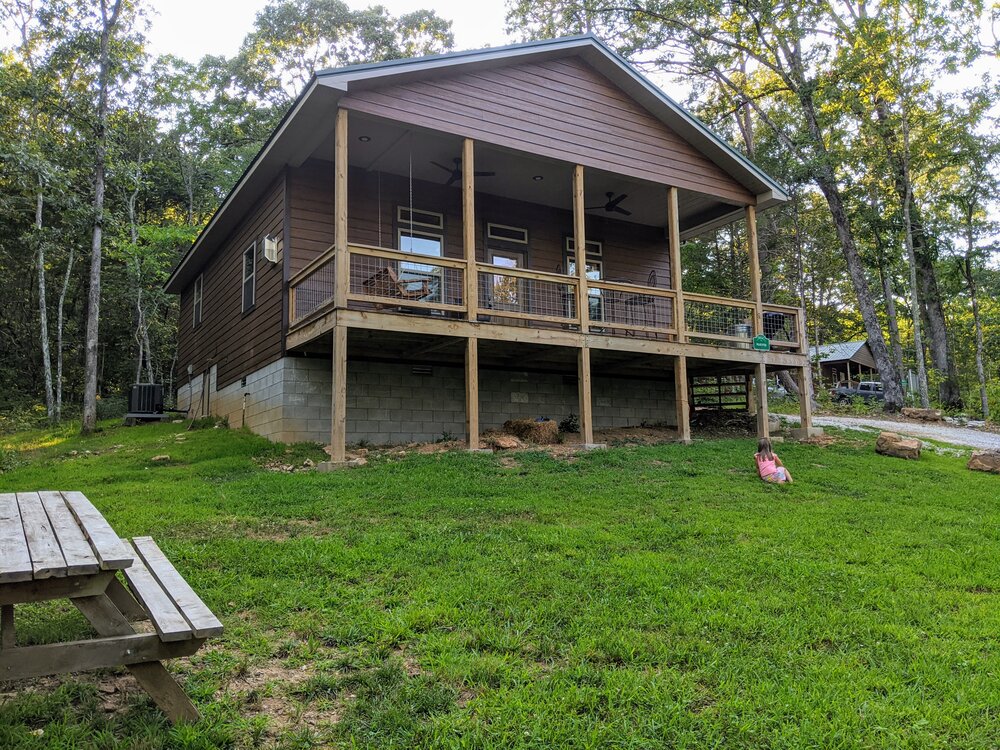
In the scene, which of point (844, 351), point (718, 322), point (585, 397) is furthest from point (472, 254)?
point (844, 351)

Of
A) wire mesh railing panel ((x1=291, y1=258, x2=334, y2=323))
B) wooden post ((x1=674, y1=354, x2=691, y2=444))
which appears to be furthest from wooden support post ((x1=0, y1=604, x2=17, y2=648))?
wooden post ((x1=674, y1=354, x2=691, y2=444))

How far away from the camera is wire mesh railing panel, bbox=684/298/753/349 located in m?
12.5

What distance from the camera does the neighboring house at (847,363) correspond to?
35.3m

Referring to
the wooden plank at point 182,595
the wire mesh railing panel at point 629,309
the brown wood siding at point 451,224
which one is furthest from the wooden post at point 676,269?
A: the wooden plank at point 182,595

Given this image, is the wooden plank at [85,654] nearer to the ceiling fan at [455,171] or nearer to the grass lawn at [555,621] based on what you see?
the grass lawn at [555,621]

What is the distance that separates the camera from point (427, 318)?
9484 millimetres

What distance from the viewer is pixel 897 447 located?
35.3 feet

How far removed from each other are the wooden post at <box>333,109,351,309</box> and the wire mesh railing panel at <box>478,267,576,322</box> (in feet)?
7.12

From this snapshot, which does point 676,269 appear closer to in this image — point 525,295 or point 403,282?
point 525,295

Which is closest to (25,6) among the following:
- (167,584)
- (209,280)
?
(209,280)

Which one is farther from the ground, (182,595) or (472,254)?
(472,254)

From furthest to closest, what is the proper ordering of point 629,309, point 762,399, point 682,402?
point 629,309 < point 762,399 < point 682,402

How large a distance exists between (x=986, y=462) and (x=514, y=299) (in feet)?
25.2

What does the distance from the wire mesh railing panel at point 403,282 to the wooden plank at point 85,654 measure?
22.9 feet
